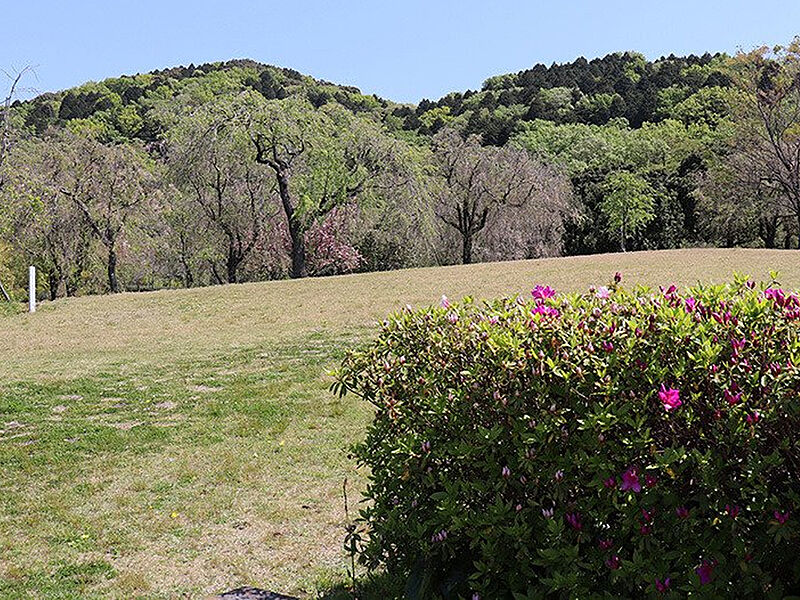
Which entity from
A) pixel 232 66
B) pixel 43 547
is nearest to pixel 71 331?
pixel 43 547

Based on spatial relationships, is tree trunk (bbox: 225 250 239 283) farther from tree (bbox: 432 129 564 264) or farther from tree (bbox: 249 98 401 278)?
tree (bbox: 432 129 564 264)

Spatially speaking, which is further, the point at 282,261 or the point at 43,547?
the point at 282,261

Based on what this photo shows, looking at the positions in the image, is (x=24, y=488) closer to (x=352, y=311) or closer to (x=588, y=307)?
(x=588, y=307)

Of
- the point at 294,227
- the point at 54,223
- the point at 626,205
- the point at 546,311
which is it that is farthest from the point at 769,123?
the point at 546,311

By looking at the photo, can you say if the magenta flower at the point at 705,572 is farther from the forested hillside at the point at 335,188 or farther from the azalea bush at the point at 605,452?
the forested hillside at the point at 335,188

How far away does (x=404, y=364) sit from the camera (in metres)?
2.97

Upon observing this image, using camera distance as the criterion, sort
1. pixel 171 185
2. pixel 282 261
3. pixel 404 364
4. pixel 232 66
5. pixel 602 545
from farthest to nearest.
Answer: pixel 232 66
pixel 282 261
pixel 171 185
pixel 404 364
pixel 602 545

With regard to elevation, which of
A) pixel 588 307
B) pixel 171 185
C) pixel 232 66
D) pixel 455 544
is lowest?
pixel 455 544

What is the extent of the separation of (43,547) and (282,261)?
80.9 feet

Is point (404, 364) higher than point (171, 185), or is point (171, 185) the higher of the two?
point (171, 185)


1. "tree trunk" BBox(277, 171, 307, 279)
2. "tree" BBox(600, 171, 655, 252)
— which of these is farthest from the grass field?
"tree" BBox(600, 171, 655, 252)

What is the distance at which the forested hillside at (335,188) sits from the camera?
24.1 metres

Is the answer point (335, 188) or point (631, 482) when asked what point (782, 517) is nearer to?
point (631, 482)

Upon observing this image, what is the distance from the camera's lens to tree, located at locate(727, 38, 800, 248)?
2853 centimetres
